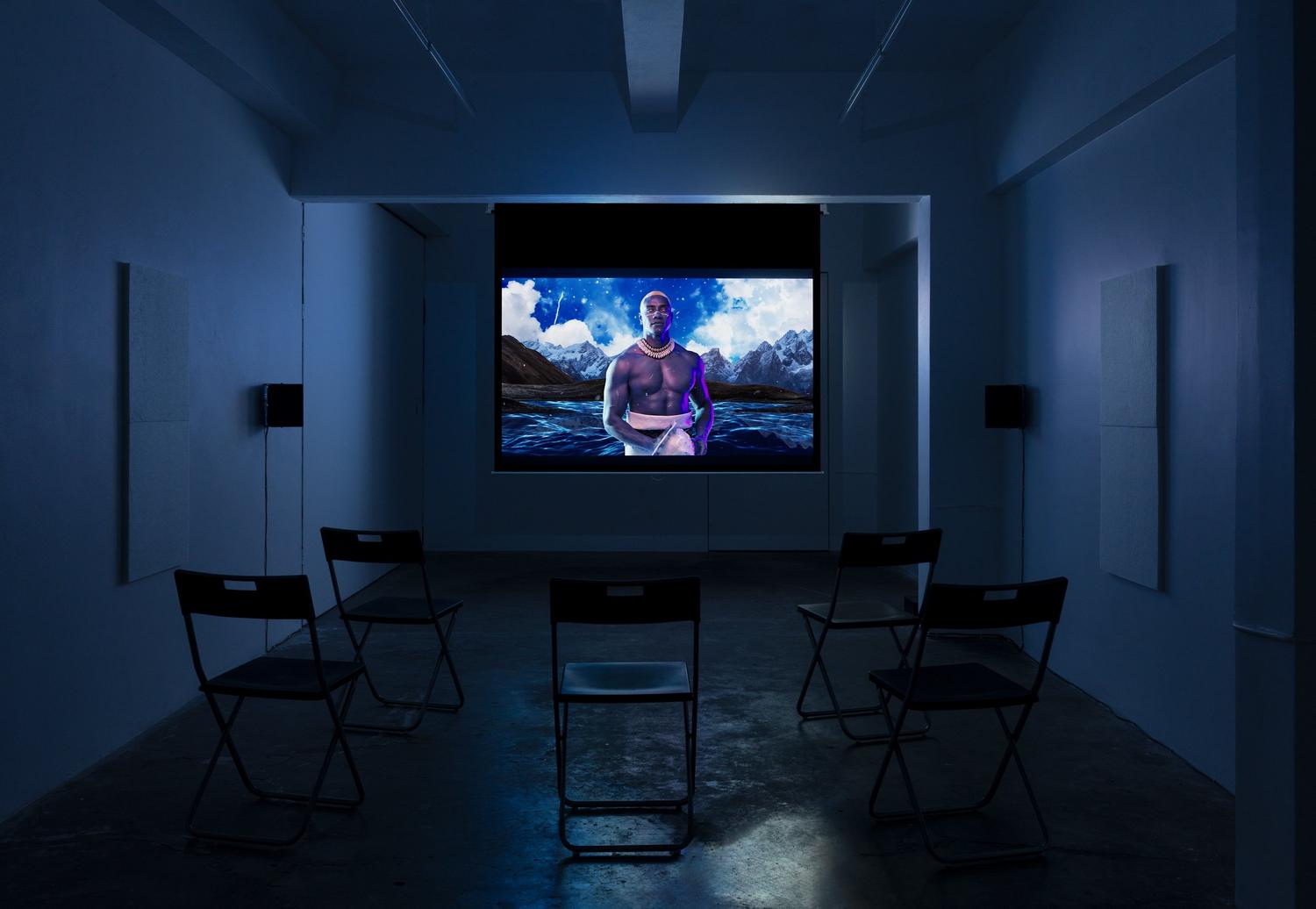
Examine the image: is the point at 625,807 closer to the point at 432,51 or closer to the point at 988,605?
the point at 988,605

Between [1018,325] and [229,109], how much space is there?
168 inches

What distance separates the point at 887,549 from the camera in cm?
386

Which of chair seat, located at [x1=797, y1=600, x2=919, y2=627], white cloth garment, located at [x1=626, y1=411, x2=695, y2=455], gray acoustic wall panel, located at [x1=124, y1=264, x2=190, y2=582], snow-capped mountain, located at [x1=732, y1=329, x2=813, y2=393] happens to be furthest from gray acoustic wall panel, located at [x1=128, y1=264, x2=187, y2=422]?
snow-capped mountain, located at [x1=732, y1=329, x2=813, y2=393]

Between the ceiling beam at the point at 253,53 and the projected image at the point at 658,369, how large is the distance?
9.87ft

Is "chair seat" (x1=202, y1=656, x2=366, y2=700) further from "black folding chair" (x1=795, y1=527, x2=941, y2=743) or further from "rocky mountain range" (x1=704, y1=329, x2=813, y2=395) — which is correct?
"rocky mountain range" (x1=704, y1=329, x2=813, y2=395)

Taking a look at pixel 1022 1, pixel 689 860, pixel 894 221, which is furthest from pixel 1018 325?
pixel 689 860

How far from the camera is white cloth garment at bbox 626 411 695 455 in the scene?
830 cm

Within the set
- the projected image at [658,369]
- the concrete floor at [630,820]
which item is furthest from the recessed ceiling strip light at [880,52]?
the concrete floor at [630,820]

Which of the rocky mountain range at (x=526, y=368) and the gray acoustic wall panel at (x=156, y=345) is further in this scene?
the rocky mountain range at (x=526, y=368)

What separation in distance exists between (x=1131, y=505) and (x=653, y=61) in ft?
9.92

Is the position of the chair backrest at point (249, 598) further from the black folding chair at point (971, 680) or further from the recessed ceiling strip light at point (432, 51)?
the recessed ceiling strip light at point (432, 51)

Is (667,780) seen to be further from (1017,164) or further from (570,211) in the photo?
(570,211)

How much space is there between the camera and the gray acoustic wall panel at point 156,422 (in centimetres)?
382

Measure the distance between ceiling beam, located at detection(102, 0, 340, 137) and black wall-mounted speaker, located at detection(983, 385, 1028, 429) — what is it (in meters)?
3.97
